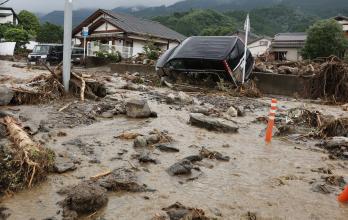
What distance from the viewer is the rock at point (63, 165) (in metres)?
4.51

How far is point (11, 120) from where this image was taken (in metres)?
5.90

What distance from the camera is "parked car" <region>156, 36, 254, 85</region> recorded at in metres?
12.4

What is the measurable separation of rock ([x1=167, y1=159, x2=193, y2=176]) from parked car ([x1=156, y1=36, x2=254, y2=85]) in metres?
7.65

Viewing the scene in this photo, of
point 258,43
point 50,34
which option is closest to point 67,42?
point 50,34

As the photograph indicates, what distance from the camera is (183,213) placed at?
11.8ft

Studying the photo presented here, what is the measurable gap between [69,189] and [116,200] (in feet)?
1.77

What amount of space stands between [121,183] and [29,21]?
172 ft

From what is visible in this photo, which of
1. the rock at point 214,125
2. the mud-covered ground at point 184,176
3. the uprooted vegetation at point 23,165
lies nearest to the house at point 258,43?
the mud-covered ground at point 184,176

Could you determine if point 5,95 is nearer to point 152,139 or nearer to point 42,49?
point 152,139

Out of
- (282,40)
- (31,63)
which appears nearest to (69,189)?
(31,63)

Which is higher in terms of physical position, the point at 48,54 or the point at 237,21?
the point at 237,21

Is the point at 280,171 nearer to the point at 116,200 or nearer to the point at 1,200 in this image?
the point at 116,200

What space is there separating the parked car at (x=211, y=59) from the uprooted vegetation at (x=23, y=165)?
8.42 meters

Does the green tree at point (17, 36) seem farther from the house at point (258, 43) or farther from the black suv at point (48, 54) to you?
the house at point (258, 43)
